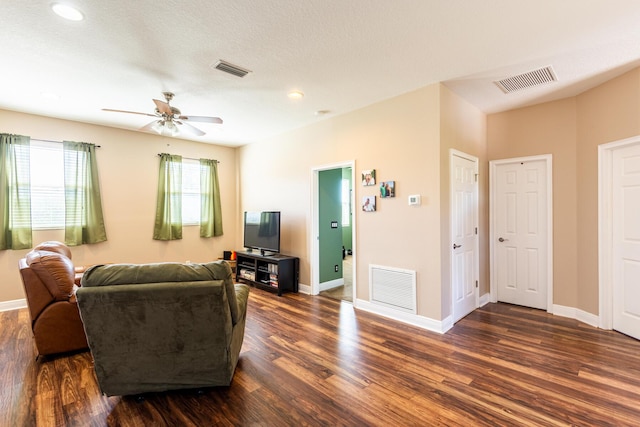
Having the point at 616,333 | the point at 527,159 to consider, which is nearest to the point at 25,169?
the point at 527,159

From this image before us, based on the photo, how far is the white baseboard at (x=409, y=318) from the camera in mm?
3373

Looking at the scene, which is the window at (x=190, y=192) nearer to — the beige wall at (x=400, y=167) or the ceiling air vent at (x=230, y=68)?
the beige wall at (x=400, y=167)

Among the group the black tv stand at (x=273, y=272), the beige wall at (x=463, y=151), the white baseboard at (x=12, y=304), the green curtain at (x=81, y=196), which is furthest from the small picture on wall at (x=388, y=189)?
the white baseboard at (x=12, y=304)

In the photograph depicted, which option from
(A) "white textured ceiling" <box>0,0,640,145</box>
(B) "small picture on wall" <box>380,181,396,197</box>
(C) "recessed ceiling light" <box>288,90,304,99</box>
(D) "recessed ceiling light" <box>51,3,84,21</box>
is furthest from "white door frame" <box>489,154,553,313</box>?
(D) "recessed ceiling light" <box>51,3,84,21</box>

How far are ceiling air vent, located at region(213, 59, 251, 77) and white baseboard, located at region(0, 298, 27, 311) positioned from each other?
4.53 meters

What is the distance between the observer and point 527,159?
4137 mm

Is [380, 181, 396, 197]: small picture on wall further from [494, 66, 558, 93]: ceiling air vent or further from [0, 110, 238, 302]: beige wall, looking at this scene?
[0, 110, 238, 302]: beige wall

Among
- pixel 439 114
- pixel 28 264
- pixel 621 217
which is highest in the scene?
pixel 439 114

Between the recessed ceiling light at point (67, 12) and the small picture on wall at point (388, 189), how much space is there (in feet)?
10.7

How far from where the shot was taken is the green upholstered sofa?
6.45 ft

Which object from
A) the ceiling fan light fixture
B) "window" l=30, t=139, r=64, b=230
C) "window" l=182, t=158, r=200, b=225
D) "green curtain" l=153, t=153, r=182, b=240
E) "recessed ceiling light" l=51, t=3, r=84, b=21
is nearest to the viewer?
"recessed ceiling light" l=51, t=3, r=84, b=21

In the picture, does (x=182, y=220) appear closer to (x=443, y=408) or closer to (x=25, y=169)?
(x=25, y=169)

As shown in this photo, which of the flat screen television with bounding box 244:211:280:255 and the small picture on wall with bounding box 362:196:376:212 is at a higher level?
the small picture on wall with bounding box 362:196:376:212

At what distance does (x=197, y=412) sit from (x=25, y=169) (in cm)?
461
